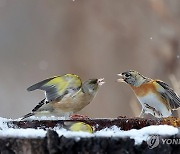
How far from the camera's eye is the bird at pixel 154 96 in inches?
70.0

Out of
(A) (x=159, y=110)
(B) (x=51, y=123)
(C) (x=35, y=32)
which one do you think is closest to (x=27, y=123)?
(B) (x=51, y=123)

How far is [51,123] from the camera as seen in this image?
4.09 feet

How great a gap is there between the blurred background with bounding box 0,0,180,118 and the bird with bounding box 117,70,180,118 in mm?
1465

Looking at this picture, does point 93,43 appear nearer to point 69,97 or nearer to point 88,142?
point 69,97

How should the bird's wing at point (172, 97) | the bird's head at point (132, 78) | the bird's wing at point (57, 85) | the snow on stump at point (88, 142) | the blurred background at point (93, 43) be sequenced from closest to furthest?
1. the snow on stump at point (88, 142)
2. the bird's wing at point (57, 85)
3. the bird's wing at point (172, 97)
4. the bird's head at point (132, 78)
5. the blurred background at point (93, 43)

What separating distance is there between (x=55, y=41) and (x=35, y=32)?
0.58 ft

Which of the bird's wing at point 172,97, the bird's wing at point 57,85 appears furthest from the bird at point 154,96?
the bird's wing at point 57,85

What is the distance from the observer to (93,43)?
3.84 metres

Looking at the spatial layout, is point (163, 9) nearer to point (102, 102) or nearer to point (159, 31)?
point (159, 31)

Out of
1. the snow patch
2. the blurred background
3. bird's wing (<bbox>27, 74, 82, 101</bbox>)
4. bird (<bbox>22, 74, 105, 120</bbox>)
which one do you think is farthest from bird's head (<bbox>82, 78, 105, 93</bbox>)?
the blurred background

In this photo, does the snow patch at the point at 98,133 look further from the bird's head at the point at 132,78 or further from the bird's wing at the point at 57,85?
the bird's head at the point at 132,78

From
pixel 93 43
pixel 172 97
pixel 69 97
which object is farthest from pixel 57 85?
pixel 93 43

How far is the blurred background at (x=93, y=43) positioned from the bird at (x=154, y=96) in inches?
57.7

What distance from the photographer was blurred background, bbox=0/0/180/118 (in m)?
3.58
